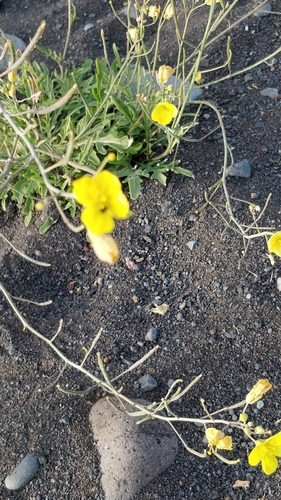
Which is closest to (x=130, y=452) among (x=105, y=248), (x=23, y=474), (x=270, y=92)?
(x=23, y=474)

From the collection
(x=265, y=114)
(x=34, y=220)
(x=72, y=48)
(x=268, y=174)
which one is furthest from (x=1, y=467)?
(x=72, y=48)

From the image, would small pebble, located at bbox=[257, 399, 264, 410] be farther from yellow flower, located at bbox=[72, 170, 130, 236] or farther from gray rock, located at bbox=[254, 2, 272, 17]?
gray rock, located at bbox=[254, 2, 272, 17]

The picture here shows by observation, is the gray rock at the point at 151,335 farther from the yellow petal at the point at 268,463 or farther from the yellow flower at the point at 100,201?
the yellow flower at the point at 100,201

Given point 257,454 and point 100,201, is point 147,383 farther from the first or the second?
point 100,201

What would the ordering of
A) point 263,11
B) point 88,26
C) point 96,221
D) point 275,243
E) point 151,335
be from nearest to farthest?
point 96,221
point 275,243
point 151,335
point 263,11
point 88,26

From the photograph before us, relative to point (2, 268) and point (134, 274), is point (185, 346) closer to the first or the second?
point (134, 274)

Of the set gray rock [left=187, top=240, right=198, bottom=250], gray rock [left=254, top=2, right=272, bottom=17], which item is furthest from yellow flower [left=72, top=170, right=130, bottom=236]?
gray rock [left=254, top=2, right=272, bottom=17]

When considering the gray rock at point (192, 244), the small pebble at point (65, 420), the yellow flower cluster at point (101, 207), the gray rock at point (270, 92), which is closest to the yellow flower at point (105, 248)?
the yellow flower cluster at point (101, 207)
